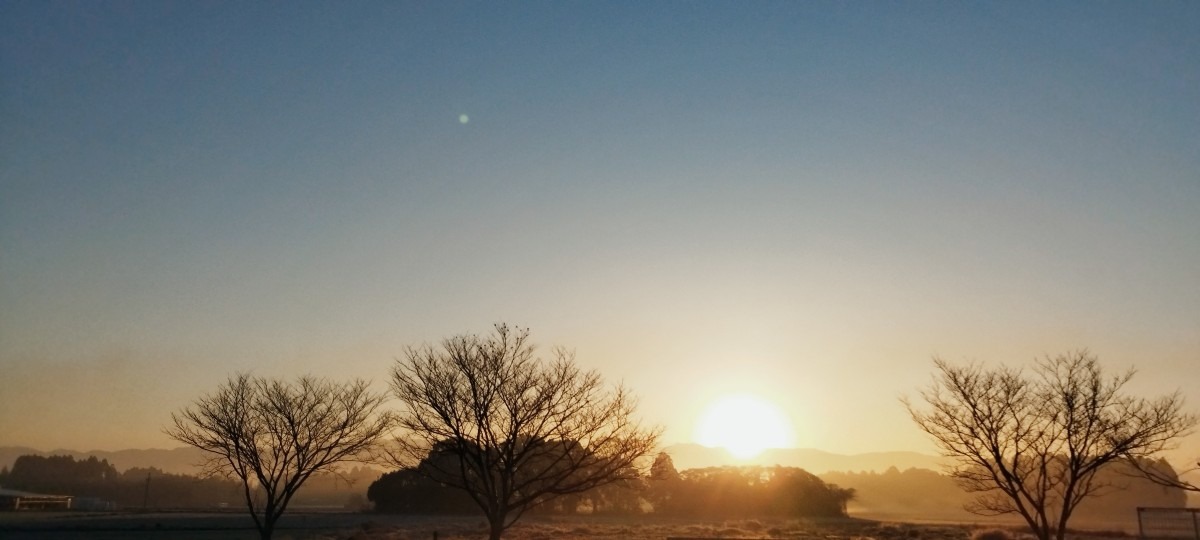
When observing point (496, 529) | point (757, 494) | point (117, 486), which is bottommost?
point (117, 486)

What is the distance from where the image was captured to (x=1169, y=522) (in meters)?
48.0

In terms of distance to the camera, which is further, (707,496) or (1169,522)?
(707,496)

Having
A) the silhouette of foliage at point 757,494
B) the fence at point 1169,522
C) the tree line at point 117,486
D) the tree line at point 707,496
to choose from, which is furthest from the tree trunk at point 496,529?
the tree line at point 117,486

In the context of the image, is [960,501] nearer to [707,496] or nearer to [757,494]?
[757,494]

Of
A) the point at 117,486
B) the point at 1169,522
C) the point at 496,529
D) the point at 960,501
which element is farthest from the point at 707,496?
the point at 117,486

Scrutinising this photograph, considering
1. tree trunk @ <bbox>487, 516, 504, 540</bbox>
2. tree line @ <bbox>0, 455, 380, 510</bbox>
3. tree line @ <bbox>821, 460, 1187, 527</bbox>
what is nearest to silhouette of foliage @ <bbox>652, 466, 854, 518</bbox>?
tree line @ <bbox>821, 460, 1187, 527</bbox>

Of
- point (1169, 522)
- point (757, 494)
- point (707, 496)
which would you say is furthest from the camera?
point (707, 496)

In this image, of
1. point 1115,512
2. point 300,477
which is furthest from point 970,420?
point 1115,512

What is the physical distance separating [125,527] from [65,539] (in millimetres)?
12909

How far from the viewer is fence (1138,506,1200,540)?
148 ft

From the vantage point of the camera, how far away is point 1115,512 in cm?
13300

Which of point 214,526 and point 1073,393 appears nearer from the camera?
point 1073,393

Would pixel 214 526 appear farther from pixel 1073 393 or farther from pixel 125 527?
pixel 1073 393

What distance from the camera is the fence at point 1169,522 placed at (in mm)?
45250
